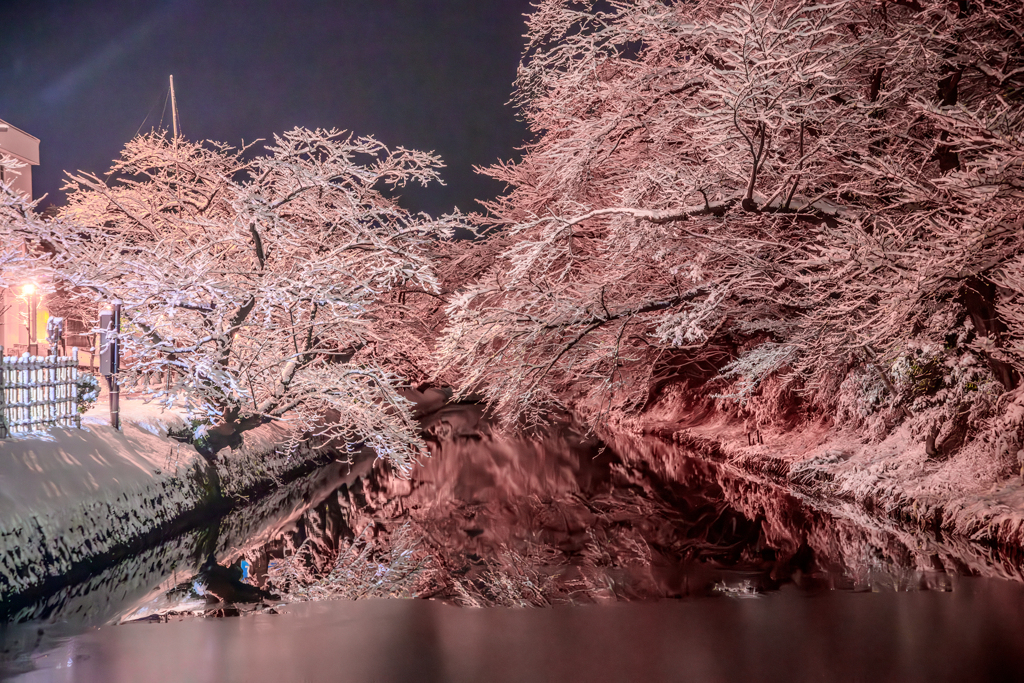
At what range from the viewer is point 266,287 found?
39.1ft

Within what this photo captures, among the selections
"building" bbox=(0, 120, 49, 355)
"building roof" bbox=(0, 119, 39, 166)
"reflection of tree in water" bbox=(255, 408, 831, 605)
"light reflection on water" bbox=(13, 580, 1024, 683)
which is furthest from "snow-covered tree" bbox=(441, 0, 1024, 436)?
"building roof" bbox=(0, 119, 39, 166)

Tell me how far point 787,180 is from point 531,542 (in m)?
6.38

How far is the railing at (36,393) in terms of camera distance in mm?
8844

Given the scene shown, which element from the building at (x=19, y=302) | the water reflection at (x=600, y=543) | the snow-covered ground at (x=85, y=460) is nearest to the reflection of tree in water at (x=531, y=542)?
the water reflection at (x=600, y=543)

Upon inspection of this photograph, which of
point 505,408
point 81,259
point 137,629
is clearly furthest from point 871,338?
point 81,259

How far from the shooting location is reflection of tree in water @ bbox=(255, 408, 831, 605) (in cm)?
773

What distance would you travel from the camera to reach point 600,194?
802 inches

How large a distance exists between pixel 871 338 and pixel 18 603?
389 inches

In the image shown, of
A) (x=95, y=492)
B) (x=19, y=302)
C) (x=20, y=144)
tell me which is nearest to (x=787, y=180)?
(x=95, y=492)

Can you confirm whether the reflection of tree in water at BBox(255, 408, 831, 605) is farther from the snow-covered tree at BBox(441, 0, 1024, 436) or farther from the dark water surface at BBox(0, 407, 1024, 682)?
the snow-covered tree at BBox(441, 0, 1024, 436)

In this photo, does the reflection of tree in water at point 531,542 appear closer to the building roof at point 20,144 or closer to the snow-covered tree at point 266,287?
the snow-covered tree at point 266,287

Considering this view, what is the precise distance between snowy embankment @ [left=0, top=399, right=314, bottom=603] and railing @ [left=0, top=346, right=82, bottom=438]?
0.19 meters

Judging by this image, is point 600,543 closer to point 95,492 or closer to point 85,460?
point 95,492

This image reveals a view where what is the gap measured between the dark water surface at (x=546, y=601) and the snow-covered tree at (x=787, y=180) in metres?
2.62
